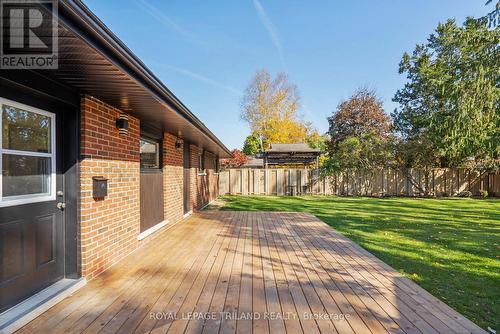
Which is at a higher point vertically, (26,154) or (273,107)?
(273,107)

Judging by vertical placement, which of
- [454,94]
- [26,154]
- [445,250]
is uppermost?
[454,94]

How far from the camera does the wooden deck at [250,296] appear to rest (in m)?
2.10

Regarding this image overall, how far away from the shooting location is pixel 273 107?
80.0 feet

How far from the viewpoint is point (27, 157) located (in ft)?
8.02

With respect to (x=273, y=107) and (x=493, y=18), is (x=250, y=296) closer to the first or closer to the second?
(x=493, y=18)

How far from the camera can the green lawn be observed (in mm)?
2615

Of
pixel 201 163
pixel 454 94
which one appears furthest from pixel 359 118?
pixel 201 163

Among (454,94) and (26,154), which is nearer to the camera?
(26,154)

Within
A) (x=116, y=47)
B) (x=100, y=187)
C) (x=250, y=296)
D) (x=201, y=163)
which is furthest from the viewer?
(x=201, y=163)

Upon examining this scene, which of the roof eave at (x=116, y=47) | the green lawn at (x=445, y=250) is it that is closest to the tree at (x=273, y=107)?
the green lawn at (x=445, y=250)

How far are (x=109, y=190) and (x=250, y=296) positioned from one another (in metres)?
2.30

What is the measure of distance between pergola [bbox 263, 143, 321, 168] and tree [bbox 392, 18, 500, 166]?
219 inches

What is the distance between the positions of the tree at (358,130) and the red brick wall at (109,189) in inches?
493

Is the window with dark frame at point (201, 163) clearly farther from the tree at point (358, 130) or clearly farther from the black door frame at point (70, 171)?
the tree at point (358, 130)
